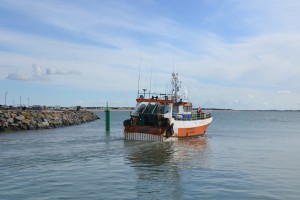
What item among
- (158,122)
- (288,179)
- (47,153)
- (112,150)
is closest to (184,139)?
(158,122)

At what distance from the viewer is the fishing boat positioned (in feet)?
112

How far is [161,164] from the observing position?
22344 mm

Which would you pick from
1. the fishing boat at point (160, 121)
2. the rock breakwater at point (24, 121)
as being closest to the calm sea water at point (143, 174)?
the fishing boat at point (160, 121)

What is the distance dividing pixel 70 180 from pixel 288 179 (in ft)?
34.5

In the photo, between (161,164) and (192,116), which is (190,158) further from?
(192,116)

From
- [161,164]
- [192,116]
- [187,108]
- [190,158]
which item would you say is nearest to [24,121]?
[187,108]

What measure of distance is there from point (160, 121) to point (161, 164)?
1298cm

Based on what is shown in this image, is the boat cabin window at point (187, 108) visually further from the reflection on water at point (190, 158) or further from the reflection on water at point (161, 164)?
the reflection on water at point (190, 158)

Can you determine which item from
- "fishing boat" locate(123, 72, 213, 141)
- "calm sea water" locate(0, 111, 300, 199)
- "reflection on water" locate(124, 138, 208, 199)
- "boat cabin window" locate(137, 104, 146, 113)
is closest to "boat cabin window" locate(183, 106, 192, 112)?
"fishing boat" locate(123, 72, 213, 141)

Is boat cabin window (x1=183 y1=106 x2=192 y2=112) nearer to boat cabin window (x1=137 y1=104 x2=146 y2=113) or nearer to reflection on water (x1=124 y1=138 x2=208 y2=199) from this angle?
boat cabin window (x1=137 y1=104 x2=146 y2=113)

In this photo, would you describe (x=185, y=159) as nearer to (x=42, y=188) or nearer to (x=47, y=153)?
(x=47, y=153)

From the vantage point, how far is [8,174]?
17.9m

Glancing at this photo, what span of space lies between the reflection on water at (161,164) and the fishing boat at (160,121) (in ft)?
4.39

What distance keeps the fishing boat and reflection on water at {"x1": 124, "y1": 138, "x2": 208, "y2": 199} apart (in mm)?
1340
